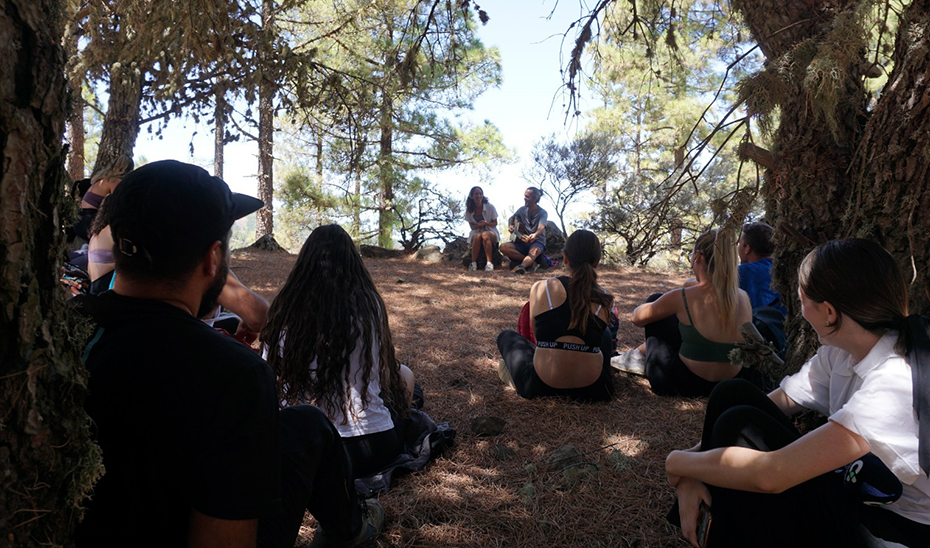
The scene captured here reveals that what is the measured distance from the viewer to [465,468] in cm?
276

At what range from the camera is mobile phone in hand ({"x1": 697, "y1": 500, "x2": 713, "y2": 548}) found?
5.79 feet

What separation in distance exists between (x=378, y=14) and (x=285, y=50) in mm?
4488

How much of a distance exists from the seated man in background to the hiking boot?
7.17 meters

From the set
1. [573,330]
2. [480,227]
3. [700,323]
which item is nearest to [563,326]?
[573,330]

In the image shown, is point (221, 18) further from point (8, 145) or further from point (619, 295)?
point (619, 295)

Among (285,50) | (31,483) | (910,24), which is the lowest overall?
(31,483)

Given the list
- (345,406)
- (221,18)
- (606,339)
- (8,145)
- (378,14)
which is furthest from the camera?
(378,14)


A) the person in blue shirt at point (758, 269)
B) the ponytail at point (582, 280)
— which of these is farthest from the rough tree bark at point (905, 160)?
the person in blue shirt at point (758, 269)

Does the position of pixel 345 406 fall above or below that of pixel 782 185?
below

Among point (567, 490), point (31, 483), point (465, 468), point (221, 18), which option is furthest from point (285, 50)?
point (31, 483)

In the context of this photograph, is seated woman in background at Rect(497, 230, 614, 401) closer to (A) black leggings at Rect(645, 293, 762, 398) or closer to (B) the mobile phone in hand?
(A) black leggings at Rect(645, 293, 762, 398)

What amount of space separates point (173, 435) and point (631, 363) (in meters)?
3.56

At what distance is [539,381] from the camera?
3.57 meters

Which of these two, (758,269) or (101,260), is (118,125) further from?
(758,269)
